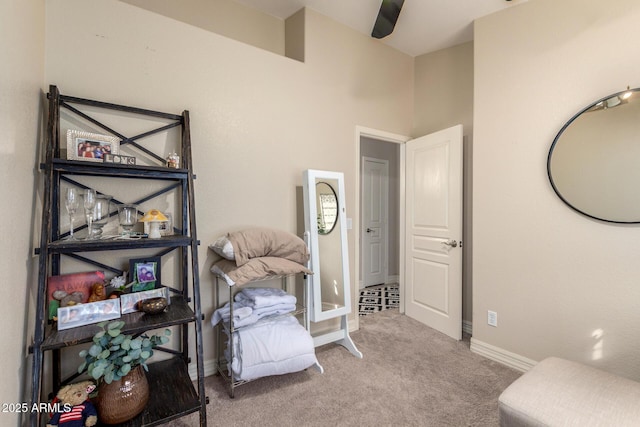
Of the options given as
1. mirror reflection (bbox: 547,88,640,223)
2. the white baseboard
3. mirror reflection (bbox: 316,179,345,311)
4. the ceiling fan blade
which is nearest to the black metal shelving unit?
mirror reflection (bbox: 316,179,345,311)

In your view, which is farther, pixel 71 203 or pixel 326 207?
pixel 326 207

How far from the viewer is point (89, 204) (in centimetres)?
165

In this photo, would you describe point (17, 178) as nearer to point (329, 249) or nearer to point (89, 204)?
point (89, 204)

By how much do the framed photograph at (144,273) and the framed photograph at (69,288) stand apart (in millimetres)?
166

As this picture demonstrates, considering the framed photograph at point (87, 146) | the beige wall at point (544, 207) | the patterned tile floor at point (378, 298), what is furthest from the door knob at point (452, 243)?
the framed photograph at point (87, 146)

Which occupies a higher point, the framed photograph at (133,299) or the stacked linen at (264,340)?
the framed photograph at (133,299)

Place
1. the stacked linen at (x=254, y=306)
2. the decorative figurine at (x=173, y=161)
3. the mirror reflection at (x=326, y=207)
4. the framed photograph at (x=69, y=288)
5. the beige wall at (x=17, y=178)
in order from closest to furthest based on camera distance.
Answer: the beige wall at (x=17, y=178), the framed photograph at (x=69, y=288), the decorative figurine at (x=173, y=161), the stacked linen at (x=254, y=306), the mirror reflection at (x=326, y=207)

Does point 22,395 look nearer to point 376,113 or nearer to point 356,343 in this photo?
point 356,343

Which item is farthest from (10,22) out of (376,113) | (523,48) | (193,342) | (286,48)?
(523,48)

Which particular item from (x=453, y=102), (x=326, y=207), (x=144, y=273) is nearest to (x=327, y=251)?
(x=326, y=207)

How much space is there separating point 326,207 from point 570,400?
192cm

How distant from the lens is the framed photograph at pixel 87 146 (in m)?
1.67

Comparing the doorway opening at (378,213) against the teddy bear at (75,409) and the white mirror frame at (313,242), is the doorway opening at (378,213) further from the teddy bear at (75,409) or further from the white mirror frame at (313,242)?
the teddy bear at (75,409)

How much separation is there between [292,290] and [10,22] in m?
2.25
